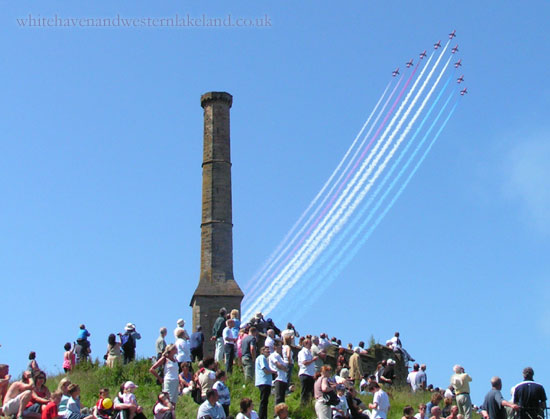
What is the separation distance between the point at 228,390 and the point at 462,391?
5249 millimetres

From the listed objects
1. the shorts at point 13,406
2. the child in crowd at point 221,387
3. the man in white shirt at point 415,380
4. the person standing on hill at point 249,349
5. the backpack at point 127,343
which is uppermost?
the backpack at point 127,343

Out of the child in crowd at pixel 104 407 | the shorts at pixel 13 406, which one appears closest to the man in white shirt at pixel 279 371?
the child in crowd at pixel 104 407

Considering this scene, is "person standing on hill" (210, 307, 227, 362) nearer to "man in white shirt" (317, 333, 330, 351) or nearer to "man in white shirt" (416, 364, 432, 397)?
"man in white shirt" (317, 333, 330, 351)

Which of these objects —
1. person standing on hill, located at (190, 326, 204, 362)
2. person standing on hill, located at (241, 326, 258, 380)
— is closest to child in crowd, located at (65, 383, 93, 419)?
person standing on hill, located at (241, 326, 258, 380)

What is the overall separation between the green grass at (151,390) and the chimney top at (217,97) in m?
23.4

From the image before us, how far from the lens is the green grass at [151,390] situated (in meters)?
19.1

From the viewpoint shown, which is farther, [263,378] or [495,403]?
A: [263,378]

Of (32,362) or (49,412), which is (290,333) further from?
(49,412)

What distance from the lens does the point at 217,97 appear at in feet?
147

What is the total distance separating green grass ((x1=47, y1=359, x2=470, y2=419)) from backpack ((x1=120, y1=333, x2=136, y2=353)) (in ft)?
1.46

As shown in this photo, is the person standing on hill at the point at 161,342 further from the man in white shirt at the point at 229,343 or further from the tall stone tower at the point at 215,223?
the tall stone tower at the point at 215,223

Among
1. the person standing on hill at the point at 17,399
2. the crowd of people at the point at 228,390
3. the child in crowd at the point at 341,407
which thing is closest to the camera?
the person standing on hill at the point at 17,399

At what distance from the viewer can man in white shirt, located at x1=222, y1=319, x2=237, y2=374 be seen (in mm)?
21375

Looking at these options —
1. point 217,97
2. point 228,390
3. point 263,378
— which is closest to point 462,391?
point 263,378
